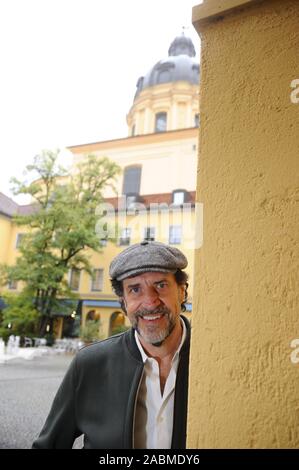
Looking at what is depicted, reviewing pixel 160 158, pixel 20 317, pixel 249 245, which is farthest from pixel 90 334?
pixel 249 245

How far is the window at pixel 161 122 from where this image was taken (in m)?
25.5

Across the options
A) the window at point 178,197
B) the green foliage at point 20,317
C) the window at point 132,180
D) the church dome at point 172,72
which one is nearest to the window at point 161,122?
the church dome at point 172,72

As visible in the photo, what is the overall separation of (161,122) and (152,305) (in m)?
25.8

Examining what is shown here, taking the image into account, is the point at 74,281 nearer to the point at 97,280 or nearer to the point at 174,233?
the point at 97,280

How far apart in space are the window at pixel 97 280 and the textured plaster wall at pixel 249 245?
61.9 ft

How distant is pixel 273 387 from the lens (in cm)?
77

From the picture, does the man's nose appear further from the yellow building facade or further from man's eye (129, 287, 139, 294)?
the yellow building facade

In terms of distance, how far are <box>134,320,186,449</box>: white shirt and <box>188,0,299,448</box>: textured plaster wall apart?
15.3 inches

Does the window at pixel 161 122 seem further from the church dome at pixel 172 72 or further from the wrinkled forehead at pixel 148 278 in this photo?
the wrinkled forehead at pixel 148 278

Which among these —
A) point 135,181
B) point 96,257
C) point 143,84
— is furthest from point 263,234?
point 143,84

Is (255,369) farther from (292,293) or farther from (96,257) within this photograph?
(96,257)

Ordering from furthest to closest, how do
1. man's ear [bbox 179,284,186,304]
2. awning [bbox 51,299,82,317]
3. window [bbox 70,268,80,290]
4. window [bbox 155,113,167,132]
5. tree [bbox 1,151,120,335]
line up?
window [bbox 155,113,167,132], window [bbox 70,268,80,290], awning [bbox 51,299,82,317], tree [bbox 1,151,120,335], man's ear [bbox 179,284,186,304]

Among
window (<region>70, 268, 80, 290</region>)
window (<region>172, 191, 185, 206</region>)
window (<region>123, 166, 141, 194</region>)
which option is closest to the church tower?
window (<region>123, 166, 141, 194</region>)

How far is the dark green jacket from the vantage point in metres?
1.15
